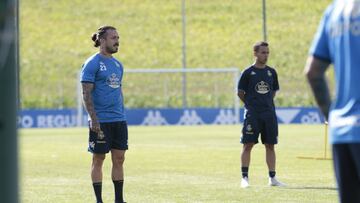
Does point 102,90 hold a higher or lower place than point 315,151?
higher

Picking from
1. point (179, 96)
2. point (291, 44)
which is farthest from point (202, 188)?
point (291, 44)

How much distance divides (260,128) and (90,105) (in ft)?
13.7

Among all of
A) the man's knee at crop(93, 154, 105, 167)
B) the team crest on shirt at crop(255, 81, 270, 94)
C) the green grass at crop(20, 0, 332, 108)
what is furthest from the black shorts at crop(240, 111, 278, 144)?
the green grass at crop(20, 0, 332, 108)

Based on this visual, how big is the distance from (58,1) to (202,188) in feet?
198

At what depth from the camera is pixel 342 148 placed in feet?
17.6

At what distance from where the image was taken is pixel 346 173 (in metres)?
5.41

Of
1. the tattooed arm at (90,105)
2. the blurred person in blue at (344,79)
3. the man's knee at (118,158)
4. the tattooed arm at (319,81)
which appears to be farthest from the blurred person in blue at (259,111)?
the blurred person in blue at (344,79)

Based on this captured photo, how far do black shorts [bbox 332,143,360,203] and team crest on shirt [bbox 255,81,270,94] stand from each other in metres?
9.52

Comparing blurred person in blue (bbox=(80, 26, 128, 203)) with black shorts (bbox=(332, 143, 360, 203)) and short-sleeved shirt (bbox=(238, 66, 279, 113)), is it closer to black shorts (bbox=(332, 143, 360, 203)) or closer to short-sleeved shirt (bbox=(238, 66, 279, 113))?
short-sleeved shirt (bbox=(238, 66, 279, 113))

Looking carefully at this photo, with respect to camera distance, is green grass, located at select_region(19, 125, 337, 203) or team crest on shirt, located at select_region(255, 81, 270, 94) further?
team crest on shirt, located at select_region(255, 81, 270, 94)

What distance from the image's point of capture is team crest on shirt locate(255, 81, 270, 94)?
15.0 m

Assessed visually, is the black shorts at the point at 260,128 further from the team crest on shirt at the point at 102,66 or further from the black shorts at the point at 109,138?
the team crest on shirt at the point at 102,66

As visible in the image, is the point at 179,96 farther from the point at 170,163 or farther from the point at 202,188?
the point at 202,188

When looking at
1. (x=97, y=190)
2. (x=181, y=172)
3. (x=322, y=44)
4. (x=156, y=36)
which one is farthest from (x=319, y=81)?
(x=156, y=36)
